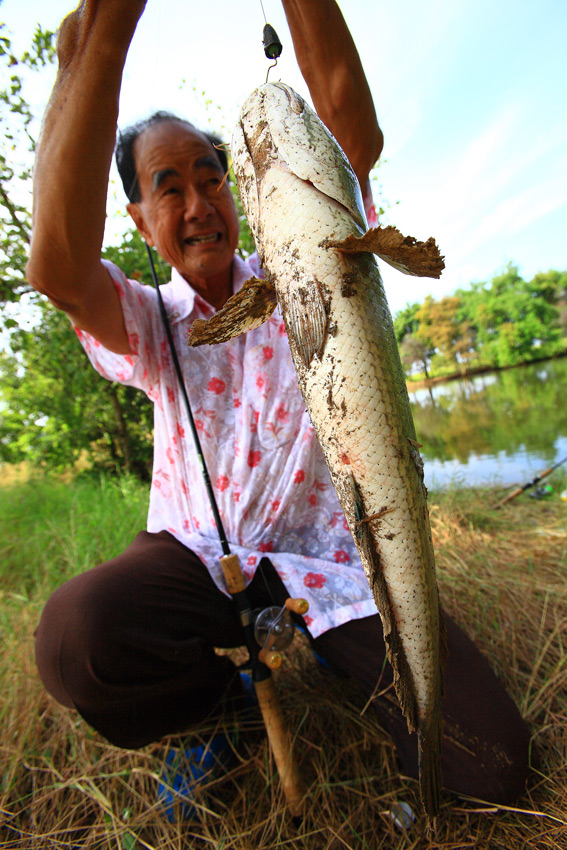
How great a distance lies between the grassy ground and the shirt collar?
6.00 ft

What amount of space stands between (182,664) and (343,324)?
148 centimetres

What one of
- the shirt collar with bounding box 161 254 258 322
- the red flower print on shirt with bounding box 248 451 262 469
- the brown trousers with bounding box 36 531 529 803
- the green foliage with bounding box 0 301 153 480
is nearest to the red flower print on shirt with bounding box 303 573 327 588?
the brown trousers with bounding box 36 531 529 803

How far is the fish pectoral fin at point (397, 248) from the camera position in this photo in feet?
2.56

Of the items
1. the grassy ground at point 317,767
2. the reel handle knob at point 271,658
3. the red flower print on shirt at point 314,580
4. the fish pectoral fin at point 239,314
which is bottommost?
the grassy ground at point 317,767

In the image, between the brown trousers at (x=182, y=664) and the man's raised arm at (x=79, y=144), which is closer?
the man's raised arm at (x=79, y=144)

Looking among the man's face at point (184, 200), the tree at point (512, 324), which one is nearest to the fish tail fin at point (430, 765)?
the man's face at point (184, 200)

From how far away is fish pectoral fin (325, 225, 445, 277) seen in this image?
30.7 inches

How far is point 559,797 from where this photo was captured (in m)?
1.35

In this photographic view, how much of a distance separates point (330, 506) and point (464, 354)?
10.5m

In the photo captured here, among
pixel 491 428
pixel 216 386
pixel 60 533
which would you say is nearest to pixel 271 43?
pixel 216 386

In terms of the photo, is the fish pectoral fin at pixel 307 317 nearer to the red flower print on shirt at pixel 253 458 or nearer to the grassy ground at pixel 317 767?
the red flower print on shirt at pixel 253 458

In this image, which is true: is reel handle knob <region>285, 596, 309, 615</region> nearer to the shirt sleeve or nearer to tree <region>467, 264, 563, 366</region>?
the shirt sleeve

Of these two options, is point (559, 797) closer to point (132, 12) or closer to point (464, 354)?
point (132, 12)

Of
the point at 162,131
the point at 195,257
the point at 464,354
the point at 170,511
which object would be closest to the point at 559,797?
the point at 170,511
